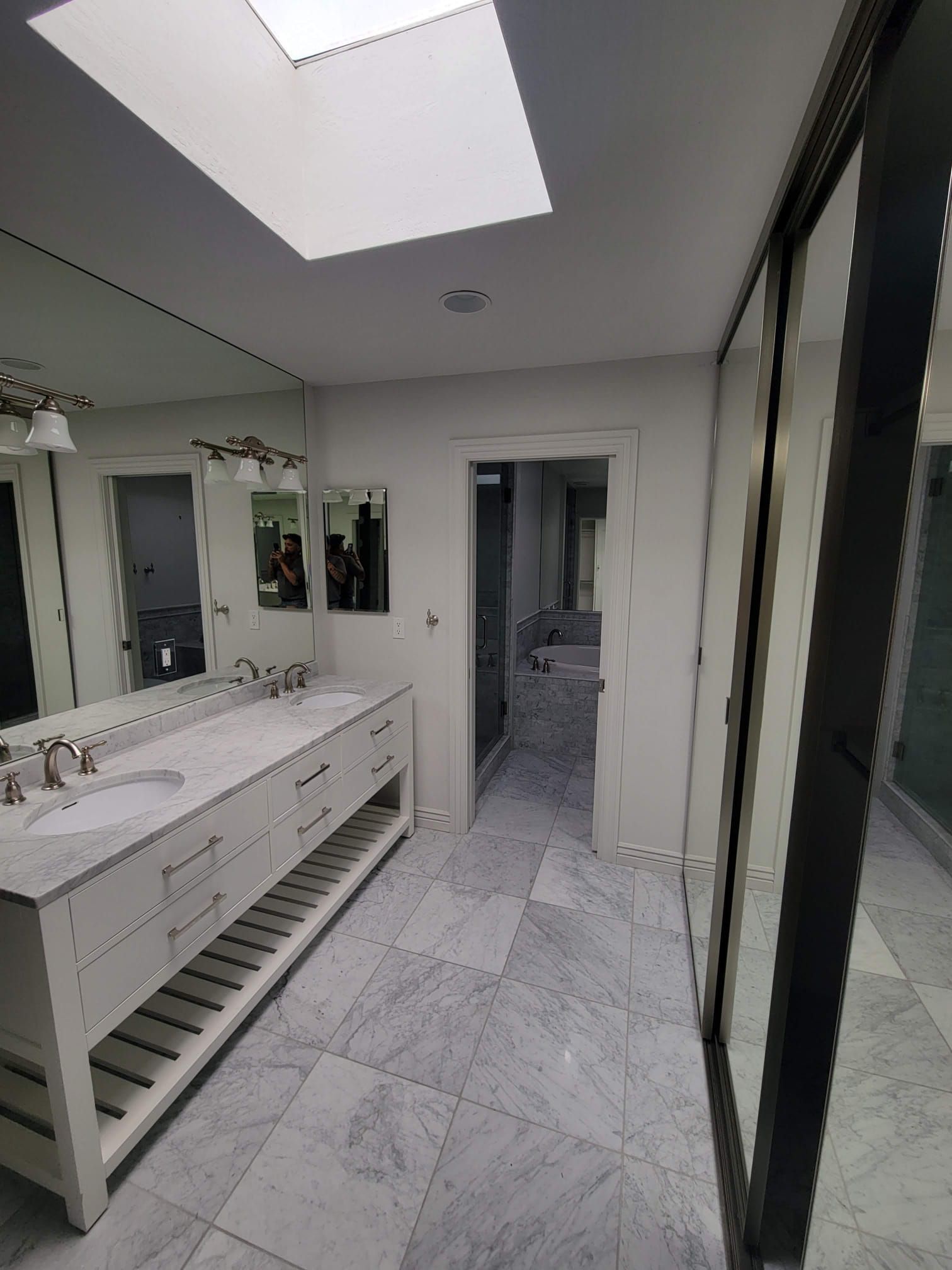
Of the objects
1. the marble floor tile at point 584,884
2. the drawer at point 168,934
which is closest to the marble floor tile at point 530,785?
the marble floor tile at point 584,884

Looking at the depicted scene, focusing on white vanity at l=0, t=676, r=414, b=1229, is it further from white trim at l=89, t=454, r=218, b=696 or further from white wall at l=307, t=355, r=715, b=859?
white wall at l=307, t=355, r=715, b=859

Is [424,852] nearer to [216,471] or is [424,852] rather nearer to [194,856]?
[194,856]

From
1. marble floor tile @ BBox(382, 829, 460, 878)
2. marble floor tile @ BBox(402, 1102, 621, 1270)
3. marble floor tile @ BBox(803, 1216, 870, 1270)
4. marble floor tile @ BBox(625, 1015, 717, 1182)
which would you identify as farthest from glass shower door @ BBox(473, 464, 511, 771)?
marble floor tile @ BBox(803, 1216, 870, 1270)

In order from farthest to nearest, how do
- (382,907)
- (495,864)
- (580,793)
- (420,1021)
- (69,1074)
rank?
1. (580,793)
2. (495,864)
3. (382,907)
4. (420,1021)
5. (69,1074)

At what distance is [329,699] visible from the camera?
2.63 m

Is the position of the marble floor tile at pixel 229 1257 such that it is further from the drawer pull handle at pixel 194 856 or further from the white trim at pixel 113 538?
the white trim at pixel 113 538

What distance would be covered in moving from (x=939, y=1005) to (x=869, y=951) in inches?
6.4

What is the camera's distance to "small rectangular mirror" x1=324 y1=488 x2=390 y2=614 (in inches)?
108

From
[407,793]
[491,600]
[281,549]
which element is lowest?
[407,793]

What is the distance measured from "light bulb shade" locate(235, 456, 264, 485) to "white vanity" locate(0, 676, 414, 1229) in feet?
3.38

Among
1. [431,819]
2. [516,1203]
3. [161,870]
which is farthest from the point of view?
[431,819]

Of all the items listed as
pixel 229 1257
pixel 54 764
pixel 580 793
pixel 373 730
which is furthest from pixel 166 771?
pixel 580 793

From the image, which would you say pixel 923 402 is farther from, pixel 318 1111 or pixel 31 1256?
pixel 31 1256

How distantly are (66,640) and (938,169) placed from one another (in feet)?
7.31
